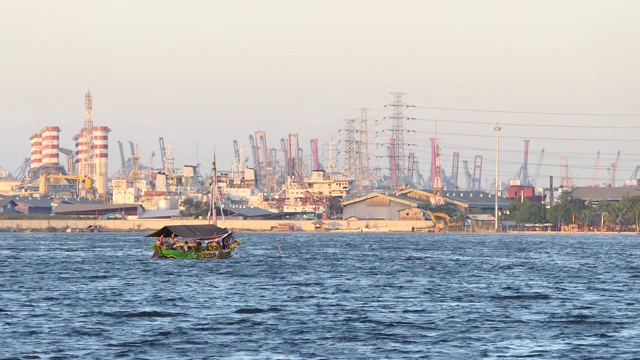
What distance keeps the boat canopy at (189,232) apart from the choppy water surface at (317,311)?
676 centimetres

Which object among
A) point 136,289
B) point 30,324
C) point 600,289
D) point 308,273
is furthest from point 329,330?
point 308,273

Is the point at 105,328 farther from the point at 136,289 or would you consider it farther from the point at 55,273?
the point at 55,273

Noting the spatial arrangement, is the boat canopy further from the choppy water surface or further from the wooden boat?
the choppy water surface

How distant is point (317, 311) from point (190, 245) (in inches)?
2066

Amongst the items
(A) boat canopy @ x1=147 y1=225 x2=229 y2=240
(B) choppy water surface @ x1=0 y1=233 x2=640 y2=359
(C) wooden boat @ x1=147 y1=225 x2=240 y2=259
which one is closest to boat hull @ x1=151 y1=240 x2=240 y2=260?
(C) wooden boat @ x1=147 y1=225 x2=240 y2=259

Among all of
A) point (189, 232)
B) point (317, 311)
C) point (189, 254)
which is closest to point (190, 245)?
point (189, 232)

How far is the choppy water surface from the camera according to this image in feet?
143

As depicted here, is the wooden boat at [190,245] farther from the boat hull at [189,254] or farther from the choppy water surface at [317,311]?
the choppy water surface at [317,311]

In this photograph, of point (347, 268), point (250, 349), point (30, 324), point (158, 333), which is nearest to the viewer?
point (250, 349)

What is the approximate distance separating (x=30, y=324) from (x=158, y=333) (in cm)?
697

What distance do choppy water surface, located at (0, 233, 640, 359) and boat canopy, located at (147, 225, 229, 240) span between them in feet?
22.2

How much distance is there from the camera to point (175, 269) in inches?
3593

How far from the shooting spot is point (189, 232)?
10812 centimetres

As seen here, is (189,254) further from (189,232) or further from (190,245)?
(189,232)
